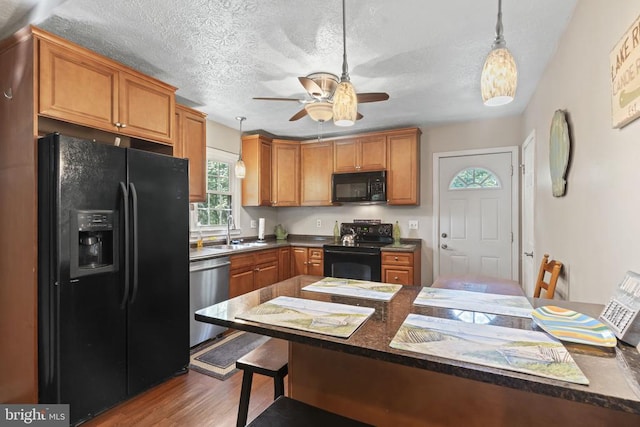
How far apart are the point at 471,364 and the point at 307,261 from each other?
3.52 m

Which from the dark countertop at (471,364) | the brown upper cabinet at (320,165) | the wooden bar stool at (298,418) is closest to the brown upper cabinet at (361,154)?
the brown upper cabinet at (320,165)

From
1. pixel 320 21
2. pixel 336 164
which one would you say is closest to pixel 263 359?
pixel 320 21

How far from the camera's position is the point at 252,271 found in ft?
11.8

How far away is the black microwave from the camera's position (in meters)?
4.05

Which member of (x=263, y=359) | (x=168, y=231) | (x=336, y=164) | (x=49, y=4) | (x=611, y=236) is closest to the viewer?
(x=611, y=236)

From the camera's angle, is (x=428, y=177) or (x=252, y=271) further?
(x=428, y=177)

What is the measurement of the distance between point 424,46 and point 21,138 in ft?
8.45

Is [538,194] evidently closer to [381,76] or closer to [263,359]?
[381,76]

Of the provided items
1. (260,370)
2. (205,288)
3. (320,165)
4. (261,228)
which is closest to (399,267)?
(320,165)

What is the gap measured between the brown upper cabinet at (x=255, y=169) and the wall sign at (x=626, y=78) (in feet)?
11.9

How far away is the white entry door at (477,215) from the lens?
371 centimetres

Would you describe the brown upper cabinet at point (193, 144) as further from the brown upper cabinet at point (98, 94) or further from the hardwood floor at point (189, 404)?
the hardwood floor at point (189, 404)

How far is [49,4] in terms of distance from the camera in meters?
1.72

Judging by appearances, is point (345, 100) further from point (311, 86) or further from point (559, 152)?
point (559, 152)
